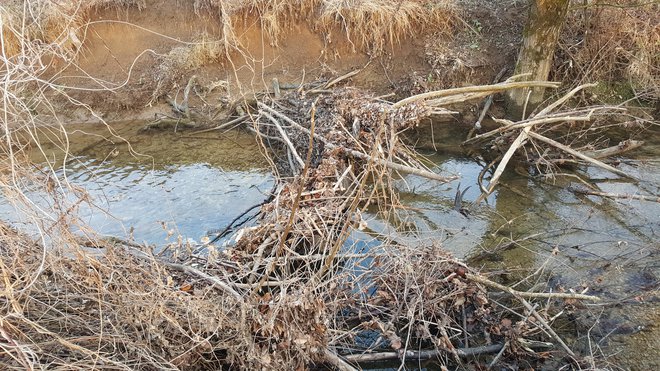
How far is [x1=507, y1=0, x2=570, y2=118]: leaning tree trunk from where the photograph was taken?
6.72 meters

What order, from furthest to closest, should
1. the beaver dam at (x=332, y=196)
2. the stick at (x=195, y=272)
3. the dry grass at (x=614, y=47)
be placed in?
the dry grass at (x=614, y=47), the stick at (x=195, y=272), the beaver dam at (x=332, y=196)

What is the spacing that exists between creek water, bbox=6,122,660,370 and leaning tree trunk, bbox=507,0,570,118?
4.17ft

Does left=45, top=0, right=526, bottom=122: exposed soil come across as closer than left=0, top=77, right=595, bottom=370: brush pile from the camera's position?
No

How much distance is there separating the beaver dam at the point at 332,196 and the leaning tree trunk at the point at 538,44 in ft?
0.44

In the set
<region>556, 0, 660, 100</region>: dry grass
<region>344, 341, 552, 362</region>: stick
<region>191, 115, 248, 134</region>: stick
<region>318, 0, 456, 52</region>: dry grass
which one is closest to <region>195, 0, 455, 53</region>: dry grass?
<region>318, 0, 456, 52</region>: dry grass

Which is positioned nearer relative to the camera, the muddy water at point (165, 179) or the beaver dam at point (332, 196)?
the beaver dam at point (332, 196)

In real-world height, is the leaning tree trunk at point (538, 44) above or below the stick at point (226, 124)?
above

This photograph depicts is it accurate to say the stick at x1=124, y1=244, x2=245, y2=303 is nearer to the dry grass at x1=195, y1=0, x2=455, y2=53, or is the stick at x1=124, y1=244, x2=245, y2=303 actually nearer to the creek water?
the creek water

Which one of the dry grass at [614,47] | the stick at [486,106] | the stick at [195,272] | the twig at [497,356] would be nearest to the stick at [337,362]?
the stick at [195,272]

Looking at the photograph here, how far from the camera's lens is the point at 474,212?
18.6 feet

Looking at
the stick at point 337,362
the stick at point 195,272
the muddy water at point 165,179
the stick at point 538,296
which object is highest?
the stick at point 195,272

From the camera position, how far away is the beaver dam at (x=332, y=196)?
3.00m

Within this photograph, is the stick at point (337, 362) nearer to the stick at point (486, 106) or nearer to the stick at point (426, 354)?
the stick at point (426, 354)

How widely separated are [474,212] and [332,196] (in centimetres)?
212
